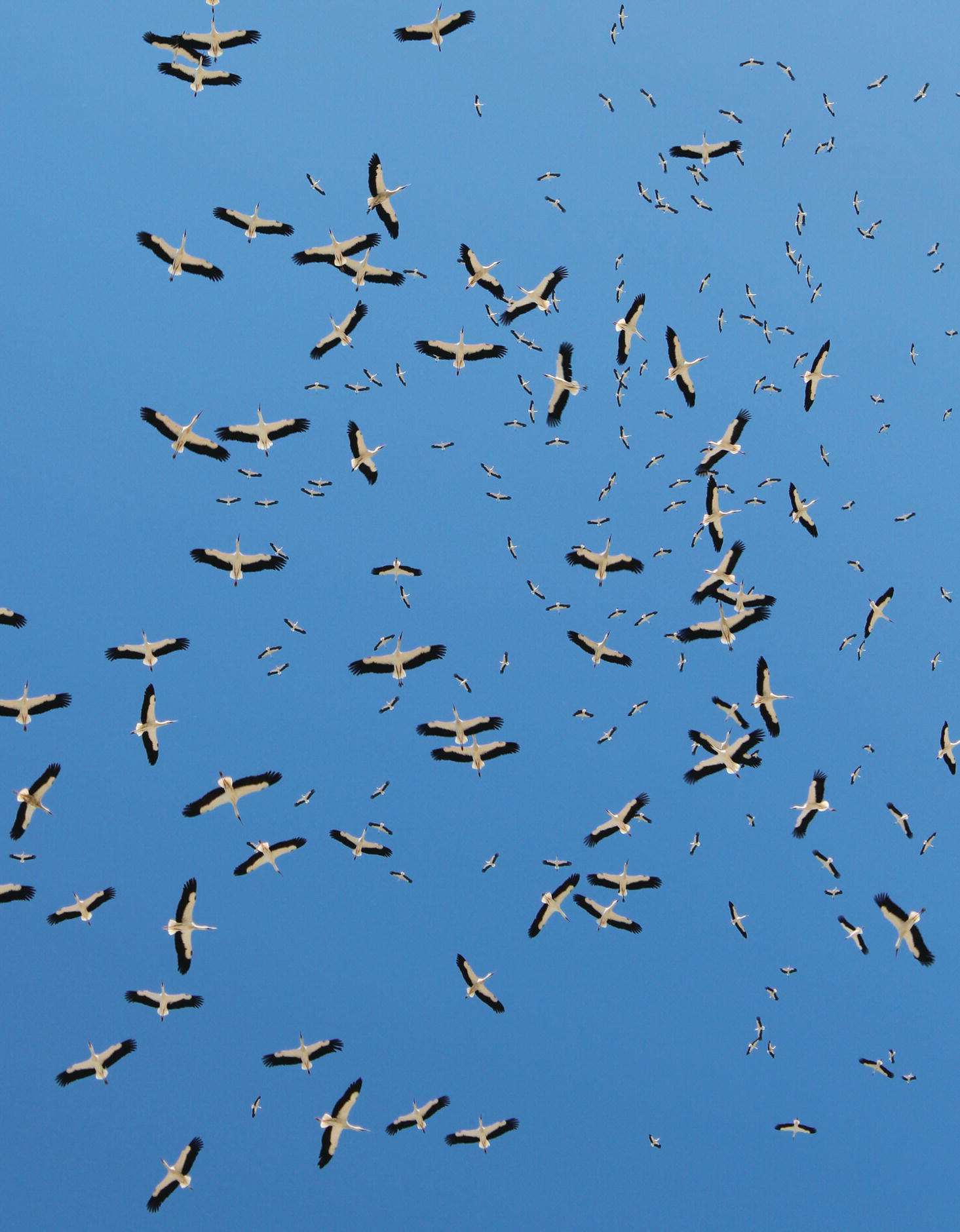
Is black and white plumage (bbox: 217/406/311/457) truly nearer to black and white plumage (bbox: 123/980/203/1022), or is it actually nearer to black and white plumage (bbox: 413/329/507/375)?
black and white plumage (bbox: 413/329/507/375)

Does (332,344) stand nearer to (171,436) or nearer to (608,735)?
(171,436)

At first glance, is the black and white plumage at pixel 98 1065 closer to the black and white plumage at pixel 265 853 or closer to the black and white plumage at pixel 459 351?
the black and white plumage at pixel 265 853

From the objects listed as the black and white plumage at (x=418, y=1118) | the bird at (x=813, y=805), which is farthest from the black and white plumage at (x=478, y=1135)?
the bird at (x=813, y=805)

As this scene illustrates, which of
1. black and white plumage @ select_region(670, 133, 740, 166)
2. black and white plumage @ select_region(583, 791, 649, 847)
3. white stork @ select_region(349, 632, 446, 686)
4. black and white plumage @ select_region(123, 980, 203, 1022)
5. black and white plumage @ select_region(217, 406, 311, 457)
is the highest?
black and white plumage @ select_region(670, 133, 740, 166)

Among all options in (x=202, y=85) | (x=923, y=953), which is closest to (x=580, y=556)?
(x=923, y=953)

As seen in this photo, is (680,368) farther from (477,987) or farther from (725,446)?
(477,987)

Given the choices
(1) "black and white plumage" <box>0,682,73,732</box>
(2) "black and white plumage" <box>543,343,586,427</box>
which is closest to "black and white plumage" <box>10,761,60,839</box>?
(1) "black and white plumage" <box>0,682,73,732</box>
